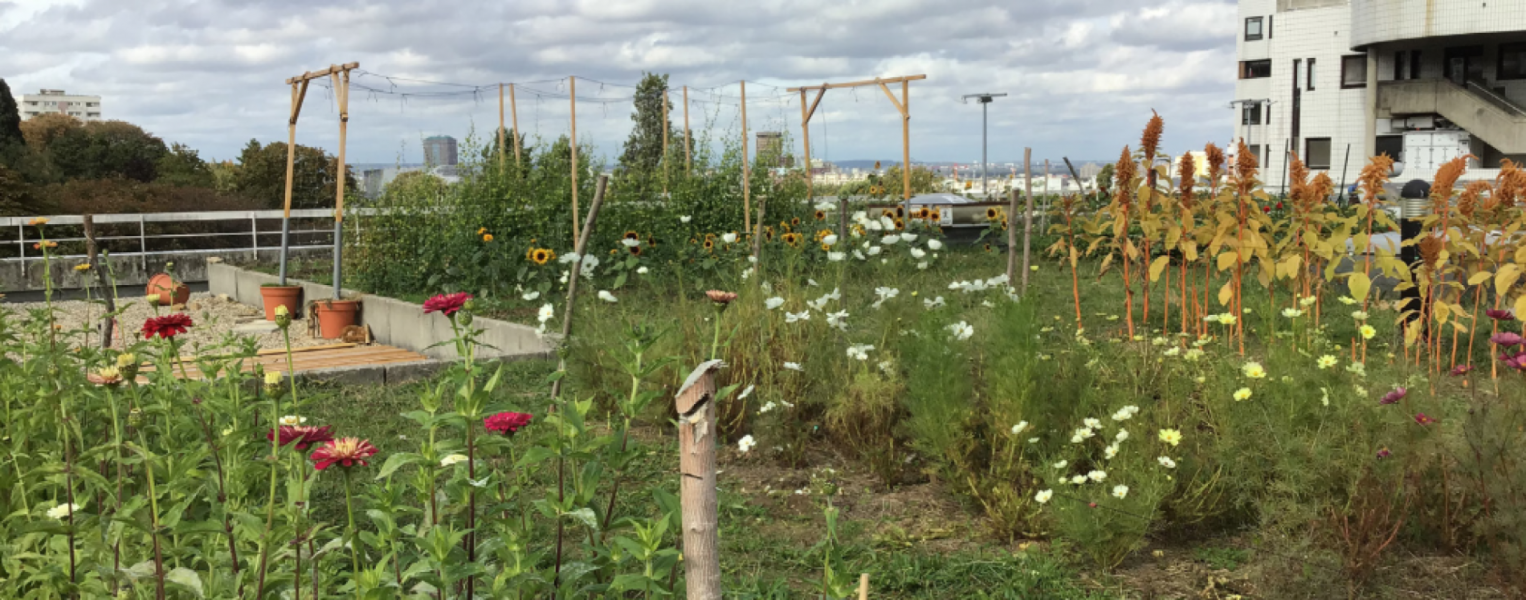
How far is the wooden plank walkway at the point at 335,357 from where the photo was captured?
736cm

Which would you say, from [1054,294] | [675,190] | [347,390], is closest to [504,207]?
[675,190]

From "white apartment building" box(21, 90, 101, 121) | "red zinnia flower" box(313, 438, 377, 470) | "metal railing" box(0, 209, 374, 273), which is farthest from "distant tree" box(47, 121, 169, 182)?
"white apartment building" box(21, 90, 101, 121)

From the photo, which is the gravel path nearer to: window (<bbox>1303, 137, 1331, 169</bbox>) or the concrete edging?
the concrete edging

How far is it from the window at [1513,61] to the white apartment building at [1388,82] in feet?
0.09

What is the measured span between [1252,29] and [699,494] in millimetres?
43102

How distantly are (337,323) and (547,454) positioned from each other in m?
7.67

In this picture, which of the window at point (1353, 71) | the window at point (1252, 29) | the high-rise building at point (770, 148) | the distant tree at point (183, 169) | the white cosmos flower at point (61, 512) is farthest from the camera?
the window at point (1252, 29)

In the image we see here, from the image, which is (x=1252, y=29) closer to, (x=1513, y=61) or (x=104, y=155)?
(x=1513, y=61)

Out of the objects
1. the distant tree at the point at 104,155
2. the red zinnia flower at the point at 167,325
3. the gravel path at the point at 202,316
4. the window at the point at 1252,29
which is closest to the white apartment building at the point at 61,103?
the distant tree at the point at 104,155

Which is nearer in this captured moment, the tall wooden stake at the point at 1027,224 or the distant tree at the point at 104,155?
the tall wooden stake at the point at 1027,224

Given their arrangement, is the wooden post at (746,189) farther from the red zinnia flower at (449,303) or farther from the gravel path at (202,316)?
the red zinnia flower at (449,303)

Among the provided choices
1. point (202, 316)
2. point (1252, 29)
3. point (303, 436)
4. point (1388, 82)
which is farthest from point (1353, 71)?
A: point (303, 436)

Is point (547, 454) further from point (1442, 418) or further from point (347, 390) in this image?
point (347, 390)

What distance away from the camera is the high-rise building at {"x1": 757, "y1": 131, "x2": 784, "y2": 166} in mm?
11398
